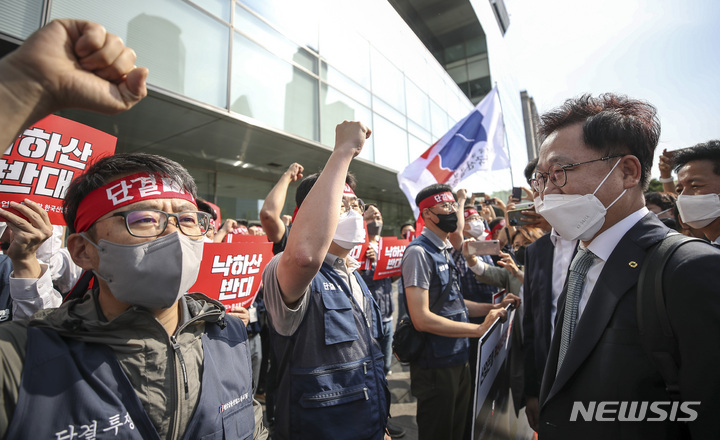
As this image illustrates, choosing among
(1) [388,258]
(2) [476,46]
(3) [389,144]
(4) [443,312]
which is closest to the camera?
(4) [443,312]

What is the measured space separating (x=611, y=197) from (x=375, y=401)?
1.43m

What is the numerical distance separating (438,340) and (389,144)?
950cm

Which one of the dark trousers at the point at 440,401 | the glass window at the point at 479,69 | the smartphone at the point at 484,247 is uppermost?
the glass window at the point at 479,69

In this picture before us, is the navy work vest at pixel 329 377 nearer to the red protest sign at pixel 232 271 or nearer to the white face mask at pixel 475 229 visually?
the red protest sign at pixel 232 271

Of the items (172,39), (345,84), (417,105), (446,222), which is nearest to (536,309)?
(446,222)

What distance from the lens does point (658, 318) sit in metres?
1.08

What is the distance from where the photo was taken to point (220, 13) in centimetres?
646

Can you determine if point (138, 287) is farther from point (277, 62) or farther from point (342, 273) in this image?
point (277, 62)

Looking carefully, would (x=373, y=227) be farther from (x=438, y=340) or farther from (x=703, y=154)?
(x=703, y=154)

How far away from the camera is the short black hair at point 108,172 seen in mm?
1206

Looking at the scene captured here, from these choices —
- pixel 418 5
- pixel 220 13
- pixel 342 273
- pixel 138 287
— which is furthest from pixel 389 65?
pixel 138 287

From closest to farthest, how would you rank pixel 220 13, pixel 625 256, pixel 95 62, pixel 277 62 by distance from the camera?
pixel 95 62, pixel 625 256, pixel 220 13, pixel 277 62

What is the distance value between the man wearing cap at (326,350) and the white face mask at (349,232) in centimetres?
18

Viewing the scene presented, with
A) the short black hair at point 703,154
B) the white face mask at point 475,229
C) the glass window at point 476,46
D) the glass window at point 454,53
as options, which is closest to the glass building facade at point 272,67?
the white face mask at point 475,229
